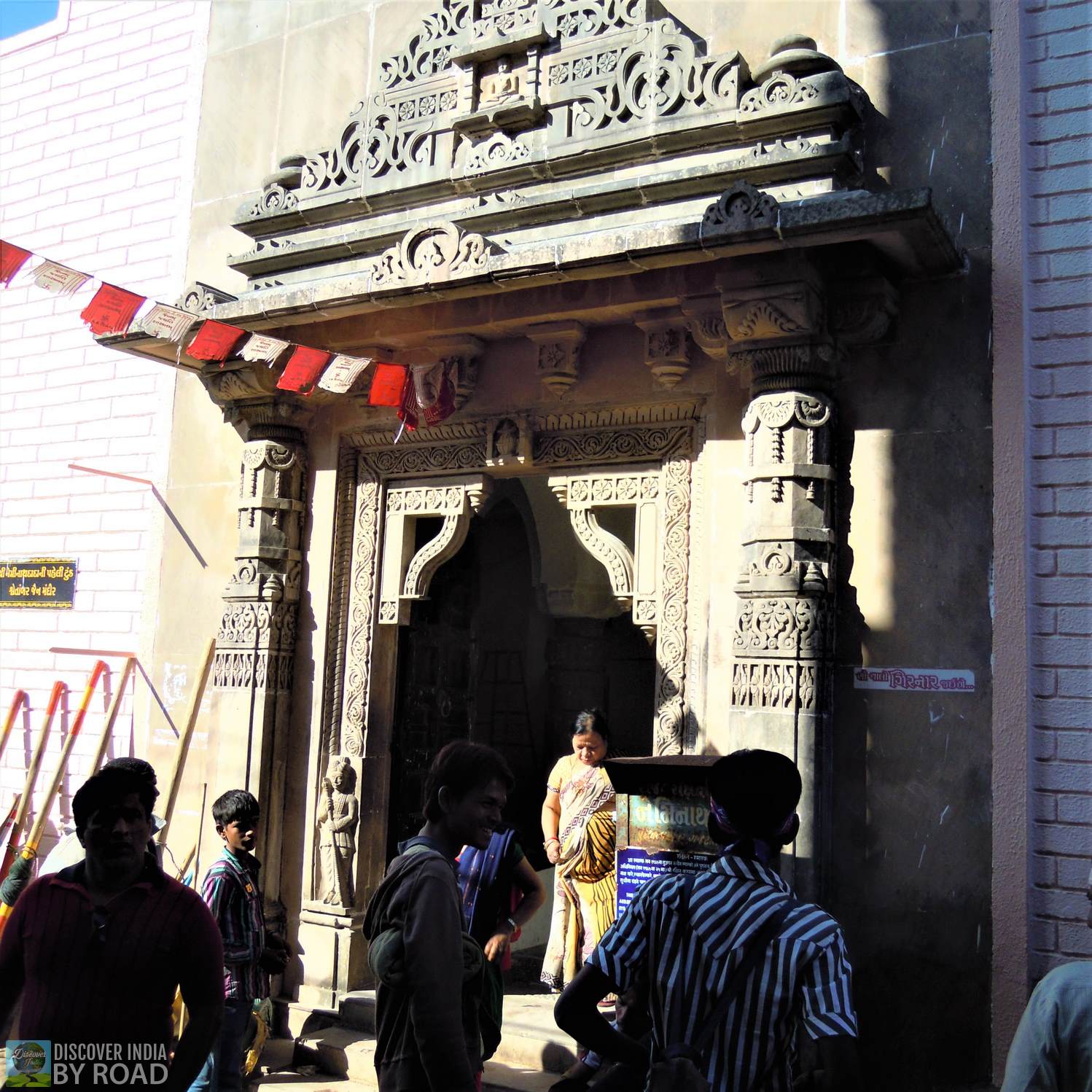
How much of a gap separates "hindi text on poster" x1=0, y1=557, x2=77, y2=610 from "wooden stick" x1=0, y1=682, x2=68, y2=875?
0.60 metres

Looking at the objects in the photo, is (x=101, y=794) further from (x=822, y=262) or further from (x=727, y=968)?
(x=822, y=262)

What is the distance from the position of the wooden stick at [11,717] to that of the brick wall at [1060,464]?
647cm

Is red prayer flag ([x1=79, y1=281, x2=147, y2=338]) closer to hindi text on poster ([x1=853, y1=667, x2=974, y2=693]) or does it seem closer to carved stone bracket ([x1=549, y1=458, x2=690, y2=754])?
carved stone bracket ([x1=549, y1=458, x2=690, y2=754])

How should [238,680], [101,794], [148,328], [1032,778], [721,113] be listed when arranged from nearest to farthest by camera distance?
[101,794] < [1032,778] < [721,113] < [148,328] < [238,680]

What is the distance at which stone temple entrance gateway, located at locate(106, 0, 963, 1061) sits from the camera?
4.77 m

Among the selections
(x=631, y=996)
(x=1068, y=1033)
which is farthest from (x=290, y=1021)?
(x=1068, y=1033)

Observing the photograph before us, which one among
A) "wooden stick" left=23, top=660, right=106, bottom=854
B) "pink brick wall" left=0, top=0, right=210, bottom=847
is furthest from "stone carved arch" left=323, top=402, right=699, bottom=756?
"wooden stick" left=23, top=660, right=106, bottom=854

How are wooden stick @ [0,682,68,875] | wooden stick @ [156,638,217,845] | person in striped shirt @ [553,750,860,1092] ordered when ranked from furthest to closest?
wooden stick @ [0,682,68,875]
wooden stick @ [156,638,217,845]
person in striped shirt @ [553,750,860,1092]

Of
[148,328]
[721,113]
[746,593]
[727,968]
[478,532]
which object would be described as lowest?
[727,968]

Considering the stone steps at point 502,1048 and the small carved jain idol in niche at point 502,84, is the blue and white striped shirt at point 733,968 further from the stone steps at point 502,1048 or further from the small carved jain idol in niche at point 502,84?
the small carved jain idol in niche at point 502,84

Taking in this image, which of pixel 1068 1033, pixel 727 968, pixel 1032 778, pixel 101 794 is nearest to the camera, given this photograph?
pixel 1068 1033

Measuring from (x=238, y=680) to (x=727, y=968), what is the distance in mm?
4815

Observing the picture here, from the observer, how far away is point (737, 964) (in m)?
2.07

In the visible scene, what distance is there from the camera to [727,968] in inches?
81.7
